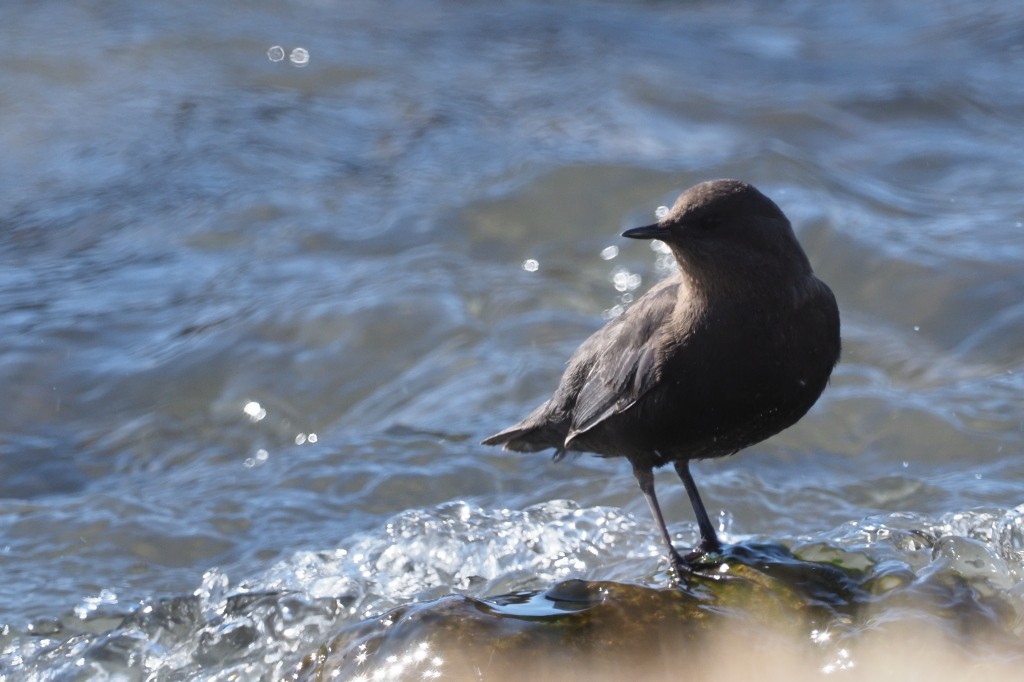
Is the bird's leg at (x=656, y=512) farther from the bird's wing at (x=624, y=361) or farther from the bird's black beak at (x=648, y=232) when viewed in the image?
the bird's black beak at (x=648, y=232)

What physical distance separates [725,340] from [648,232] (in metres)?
0.40

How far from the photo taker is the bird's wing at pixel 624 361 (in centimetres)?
438

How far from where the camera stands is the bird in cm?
408

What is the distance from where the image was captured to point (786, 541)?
16.0 feet

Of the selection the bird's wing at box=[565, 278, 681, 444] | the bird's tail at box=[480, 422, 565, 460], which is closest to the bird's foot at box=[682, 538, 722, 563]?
the bird's wing at box=[565, 278, 681, 444]

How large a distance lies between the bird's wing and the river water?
59 centimetres

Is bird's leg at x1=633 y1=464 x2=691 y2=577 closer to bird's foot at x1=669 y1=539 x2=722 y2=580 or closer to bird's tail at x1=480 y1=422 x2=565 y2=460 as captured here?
bird's foot at x1=669 y1=539 x2=722 y2=580

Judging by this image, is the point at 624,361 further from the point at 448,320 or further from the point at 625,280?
the point at 625,280

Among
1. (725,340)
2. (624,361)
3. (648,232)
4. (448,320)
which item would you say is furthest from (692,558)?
(448,320)

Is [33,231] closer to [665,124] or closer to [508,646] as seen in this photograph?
[665,124]

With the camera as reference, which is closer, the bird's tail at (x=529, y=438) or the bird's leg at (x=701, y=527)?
the bird's leg at (x=701, y=527)

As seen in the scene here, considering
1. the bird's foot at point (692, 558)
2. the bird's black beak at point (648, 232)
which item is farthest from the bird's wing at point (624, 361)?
the bird's foot at point (692, 558)

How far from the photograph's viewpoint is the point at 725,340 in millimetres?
4117

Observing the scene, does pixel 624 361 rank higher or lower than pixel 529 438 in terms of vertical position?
higher
